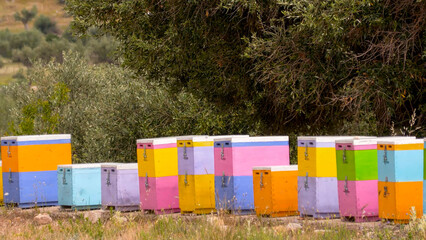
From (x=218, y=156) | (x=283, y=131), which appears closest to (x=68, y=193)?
(x=218, y=156)

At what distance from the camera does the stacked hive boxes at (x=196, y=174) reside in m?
13.3

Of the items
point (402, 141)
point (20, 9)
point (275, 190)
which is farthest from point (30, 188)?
point (20, 9)

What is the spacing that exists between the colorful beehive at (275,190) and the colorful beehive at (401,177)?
6.72 feet

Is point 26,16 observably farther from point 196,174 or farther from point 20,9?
point 196,174

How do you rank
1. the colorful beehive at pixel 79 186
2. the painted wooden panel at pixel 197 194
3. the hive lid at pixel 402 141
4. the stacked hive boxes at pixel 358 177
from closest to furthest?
the hive lid at pixel 402 141 → the stacked hive boxes at pixel 358 177 → the painted wooden panel at pixel 197 194 → the colorful beehive at pixel 79 186

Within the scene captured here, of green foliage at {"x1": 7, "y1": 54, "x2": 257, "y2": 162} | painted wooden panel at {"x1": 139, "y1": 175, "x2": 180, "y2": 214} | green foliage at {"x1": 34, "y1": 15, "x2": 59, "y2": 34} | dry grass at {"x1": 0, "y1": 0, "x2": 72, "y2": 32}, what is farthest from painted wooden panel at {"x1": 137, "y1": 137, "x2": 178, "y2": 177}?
dry grass at {"x1": 0, "y1": 0, "x2": 72, "y2": 32}

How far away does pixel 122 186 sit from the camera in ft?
47.0

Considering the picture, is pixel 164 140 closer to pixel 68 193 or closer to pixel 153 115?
pixel 68 193

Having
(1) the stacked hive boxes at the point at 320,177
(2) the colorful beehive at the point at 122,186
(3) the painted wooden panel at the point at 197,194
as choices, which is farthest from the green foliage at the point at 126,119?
(1) the stacked hive boxes at the point at 320,177

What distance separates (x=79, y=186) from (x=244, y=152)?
418 centimetres

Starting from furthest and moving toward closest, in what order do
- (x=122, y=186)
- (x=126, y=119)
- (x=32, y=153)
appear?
(x=126, y=119) → (x=32, y=153) → (x=122, y=186)

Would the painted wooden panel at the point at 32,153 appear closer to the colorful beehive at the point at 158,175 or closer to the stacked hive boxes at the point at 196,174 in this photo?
the colorful beehive at the point at 158,175

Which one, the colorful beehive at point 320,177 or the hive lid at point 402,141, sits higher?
the hive lid at point 402,141

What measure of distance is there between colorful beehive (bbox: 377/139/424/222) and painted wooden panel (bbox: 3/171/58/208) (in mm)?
8174
